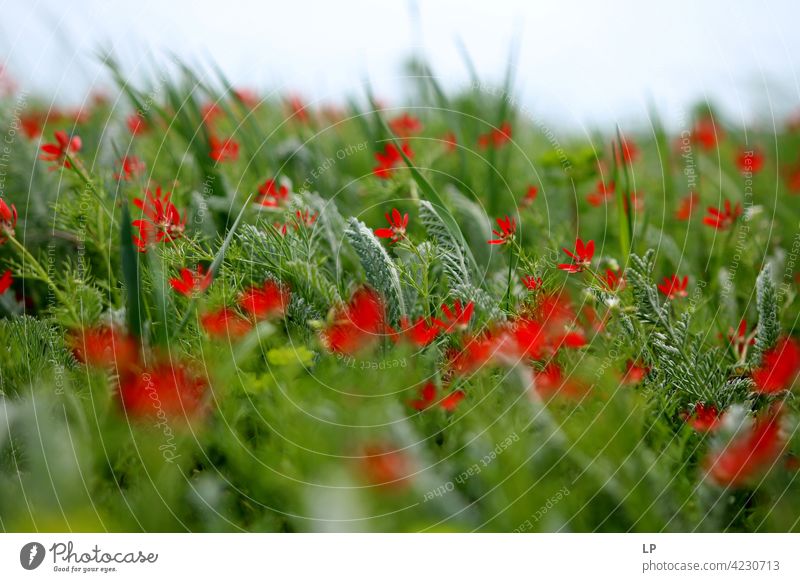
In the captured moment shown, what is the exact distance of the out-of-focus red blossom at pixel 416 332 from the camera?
2.37 ft

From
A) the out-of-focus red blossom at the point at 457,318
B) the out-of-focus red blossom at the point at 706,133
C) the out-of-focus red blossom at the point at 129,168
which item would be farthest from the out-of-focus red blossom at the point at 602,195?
the out-of-focus red blossom at the point at 129,168

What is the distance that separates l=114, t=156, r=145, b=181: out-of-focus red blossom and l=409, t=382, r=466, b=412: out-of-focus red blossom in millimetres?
448

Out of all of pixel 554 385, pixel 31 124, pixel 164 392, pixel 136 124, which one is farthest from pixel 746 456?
pixel 31 124

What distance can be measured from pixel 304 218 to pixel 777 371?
20.2 inches

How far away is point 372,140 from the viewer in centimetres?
96

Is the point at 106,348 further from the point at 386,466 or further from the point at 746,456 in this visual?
the point at 746,456

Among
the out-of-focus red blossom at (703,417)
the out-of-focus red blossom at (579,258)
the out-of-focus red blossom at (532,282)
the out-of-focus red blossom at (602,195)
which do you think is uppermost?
the out-of-focus red blossom at (602,195)

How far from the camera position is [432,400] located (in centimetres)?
68

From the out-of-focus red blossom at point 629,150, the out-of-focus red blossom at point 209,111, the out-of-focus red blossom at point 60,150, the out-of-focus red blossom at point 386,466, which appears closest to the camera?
the out-of-focus red blossom at point 386,466

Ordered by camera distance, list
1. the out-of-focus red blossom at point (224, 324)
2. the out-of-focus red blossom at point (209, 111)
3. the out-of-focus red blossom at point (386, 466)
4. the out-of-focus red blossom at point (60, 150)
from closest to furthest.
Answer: the out-of-focus red blossom at point (386, 466)
the out-of-focus red blossom at point (224, 324)
the out-of-focus red blossom at point (60, 150)
the out-of-focus red blossom at point (209, 111)

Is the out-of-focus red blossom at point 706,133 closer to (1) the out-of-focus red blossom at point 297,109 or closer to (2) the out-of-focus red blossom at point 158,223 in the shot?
(1) the out-of-focus red blossom at point 297,109

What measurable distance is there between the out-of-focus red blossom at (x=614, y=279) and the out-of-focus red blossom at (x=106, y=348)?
0.48 meters

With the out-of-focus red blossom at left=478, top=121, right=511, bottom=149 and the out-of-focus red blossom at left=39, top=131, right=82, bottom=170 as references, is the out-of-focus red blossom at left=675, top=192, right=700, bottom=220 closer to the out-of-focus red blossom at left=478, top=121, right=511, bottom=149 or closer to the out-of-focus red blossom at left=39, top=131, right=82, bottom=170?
the out-of-focus red blossom at left=478, top=121, right=511, bottom=149

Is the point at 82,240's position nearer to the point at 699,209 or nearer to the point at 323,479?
the point at 323,479
